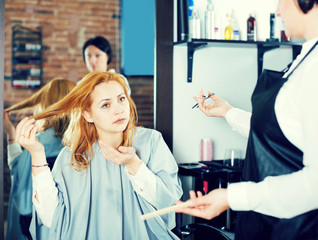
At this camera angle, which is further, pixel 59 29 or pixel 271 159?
pixel 59 29

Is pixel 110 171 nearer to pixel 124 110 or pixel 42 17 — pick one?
pixel 124 110

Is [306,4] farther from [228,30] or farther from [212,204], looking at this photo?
[228,30]

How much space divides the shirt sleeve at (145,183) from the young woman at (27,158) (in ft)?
3.06

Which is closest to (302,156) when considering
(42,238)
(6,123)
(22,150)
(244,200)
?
(244,200)

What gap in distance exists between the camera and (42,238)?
1.79 m

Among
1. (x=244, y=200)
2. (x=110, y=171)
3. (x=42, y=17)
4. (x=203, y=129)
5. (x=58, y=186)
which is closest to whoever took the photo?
(x=244, y=200)

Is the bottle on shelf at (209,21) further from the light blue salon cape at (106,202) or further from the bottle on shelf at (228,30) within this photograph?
the light blue salon cape at (106,202)

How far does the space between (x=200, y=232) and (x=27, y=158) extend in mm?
1429

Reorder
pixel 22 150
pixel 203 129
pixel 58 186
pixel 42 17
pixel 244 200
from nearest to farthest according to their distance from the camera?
pixel 244 200 < pixel 58 186 < pixel 203 129 < pixel 22 150 < pixel 42 17

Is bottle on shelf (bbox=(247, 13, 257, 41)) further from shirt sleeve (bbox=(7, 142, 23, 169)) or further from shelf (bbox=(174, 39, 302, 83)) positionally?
shirt sleeve (bbox=(7, 142, 23, 169))

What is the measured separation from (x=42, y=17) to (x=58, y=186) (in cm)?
281

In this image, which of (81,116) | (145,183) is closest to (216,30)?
(81,116)

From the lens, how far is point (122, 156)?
1.60 metres

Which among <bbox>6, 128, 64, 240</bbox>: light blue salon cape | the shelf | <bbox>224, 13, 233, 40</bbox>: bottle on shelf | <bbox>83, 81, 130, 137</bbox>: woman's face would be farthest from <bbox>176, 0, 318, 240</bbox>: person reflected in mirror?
<bbox>6, 128, 64, 240</bbox>: light blue salon cape
